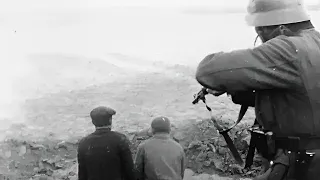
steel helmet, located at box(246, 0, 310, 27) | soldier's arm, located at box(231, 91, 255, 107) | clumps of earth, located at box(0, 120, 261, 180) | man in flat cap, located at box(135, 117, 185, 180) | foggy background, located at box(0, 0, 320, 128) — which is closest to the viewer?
steel helmet, located at box(246, 0, 310, 27)

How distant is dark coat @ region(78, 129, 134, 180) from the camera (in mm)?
3553

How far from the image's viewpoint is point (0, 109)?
23.5 ft

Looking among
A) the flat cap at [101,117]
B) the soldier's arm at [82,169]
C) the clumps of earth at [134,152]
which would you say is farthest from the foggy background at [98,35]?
the flat cap at [101,117]

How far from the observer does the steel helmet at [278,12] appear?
2.08 meters

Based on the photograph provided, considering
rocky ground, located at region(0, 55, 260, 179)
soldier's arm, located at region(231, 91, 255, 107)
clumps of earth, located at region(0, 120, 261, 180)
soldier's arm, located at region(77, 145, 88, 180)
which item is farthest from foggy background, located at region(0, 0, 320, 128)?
soldier's arm, located at region(231, 91, 255, 107)

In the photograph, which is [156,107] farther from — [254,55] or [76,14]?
[76,14]

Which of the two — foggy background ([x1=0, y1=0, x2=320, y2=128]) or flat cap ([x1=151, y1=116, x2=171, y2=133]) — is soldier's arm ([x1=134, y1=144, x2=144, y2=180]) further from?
foggy background ([x1=0, y1=0, x2=320, y2=128])

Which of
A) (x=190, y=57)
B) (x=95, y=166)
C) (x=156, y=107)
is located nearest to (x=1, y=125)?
(x=156, y=107)

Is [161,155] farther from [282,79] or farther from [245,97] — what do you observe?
[282,79]

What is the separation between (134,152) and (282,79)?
12.4 feet

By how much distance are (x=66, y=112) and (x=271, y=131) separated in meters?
5.24

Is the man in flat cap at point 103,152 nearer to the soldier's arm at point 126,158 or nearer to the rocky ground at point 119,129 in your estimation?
the soldier's arm at point 126,158

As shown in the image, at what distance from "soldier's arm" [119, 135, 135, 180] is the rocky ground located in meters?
1.77

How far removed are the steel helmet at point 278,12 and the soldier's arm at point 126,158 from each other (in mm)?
1807
